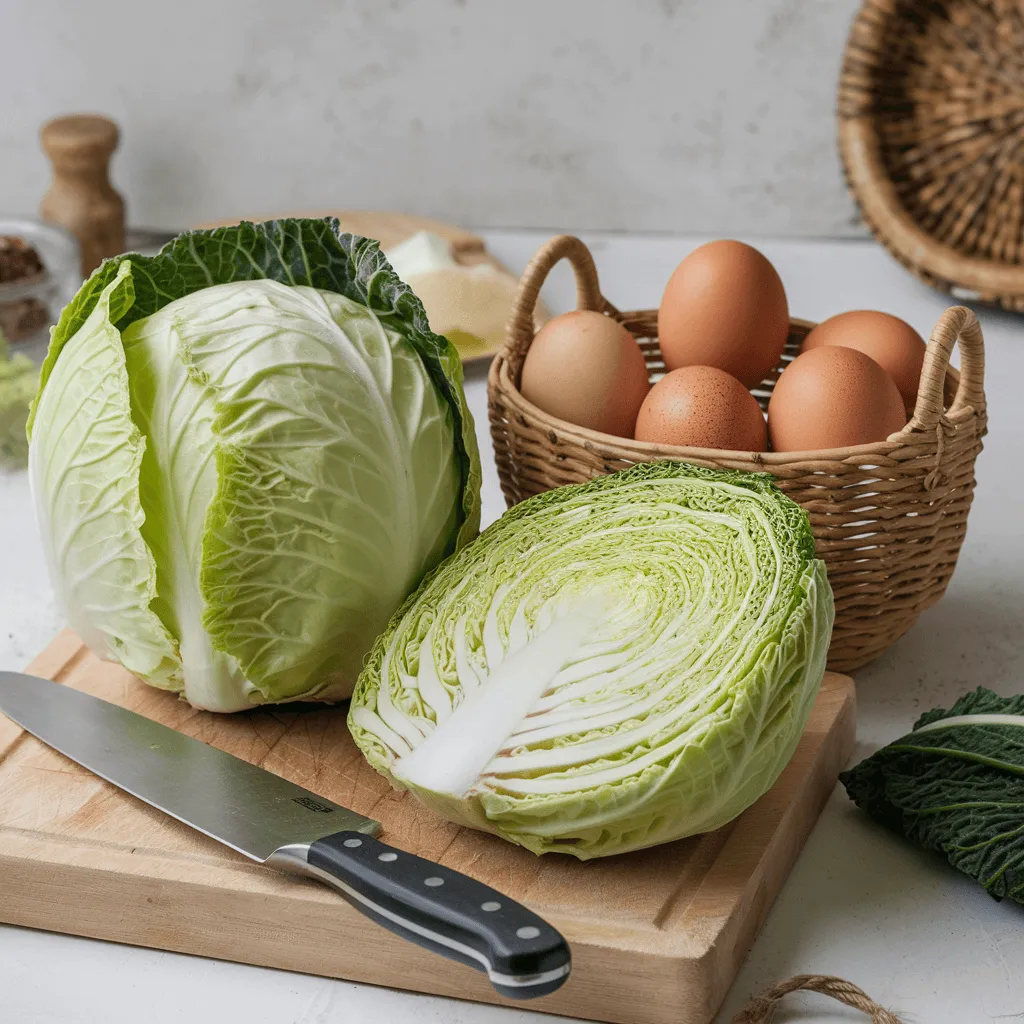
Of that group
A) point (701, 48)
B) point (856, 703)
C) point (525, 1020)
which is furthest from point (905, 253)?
point (525, 1020)

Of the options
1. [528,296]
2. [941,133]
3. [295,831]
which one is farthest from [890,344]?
[941,133]

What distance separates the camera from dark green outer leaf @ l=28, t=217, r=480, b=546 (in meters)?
1.20

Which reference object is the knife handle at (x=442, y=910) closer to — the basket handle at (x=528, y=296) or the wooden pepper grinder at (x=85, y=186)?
the basket handle at (x=528, y=296)

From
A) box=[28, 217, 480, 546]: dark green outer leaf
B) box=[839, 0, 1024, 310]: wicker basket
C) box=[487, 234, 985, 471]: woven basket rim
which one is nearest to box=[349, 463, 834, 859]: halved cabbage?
box=[487, 234, 985, 471]: woven basket rim

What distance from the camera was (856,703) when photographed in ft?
4.19

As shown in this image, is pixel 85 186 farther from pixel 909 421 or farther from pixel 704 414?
pixel 909 421

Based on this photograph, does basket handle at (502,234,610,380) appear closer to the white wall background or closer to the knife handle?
the knife handle

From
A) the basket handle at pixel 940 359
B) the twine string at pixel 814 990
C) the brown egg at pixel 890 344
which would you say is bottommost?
the twine string at pixel 814 990

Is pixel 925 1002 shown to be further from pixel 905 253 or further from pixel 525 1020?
pixel 905 253

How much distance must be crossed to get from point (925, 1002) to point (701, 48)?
6.15 feet

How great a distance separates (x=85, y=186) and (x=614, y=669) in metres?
1.83

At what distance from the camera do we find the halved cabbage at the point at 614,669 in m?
0.94

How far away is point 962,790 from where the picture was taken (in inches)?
40.9

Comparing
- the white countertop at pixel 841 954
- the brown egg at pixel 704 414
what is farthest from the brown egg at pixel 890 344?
the white countertop at pixel 841 954
